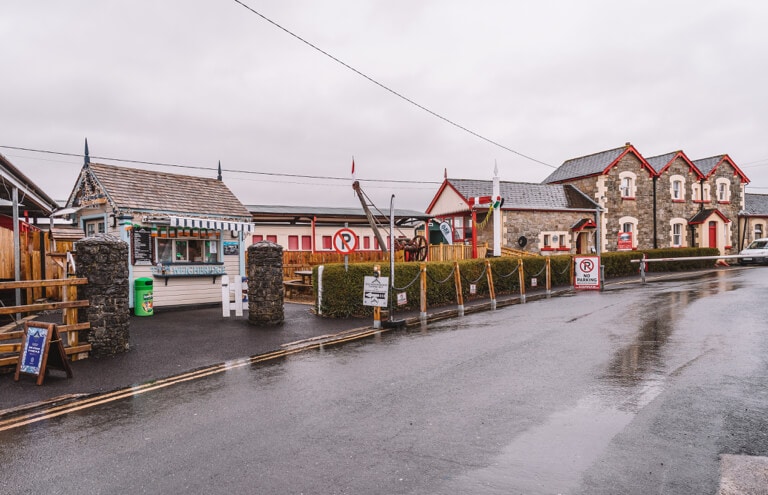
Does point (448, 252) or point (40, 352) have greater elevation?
point (448, 252)

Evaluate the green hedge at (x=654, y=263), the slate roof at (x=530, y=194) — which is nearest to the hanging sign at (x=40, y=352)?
the green hedge at (x=654, y=263)

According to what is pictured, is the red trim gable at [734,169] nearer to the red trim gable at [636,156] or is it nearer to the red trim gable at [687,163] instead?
the red trim gable at [687,163]

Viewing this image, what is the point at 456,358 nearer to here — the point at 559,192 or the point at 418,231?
the point at 418,231

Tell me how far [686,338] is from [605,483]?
280 inches

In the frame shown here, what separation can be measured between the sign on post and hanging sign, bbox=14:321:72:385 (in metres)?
18.9

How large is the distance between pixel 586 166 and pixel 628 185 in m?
3.23

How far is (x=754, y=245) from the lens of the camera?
34.2 meters

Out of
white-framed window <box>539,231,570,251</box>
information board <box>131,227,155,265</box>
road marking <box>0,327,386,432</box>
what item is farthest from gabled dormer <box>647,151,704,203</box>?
information board <box>131,227,155,265</box>

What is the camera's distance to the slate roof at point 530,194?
104 feet

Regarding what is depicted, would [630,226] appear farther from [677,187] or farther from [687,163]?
[687,163]

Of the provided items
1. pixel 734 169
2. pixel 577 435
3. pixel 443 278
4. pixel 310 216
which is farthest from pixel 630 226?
pixel 577 435

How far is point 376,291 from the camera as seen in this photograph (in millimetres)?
12727

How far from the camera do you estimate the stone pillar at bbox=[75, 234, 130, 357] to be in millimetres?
9273

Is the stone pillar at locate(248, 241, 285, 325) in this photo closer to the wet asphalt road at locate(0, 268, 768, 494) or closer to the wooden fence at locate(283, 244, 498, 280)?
the wet asphalt road at locate(0, 268, 768, 494)
